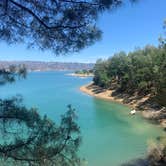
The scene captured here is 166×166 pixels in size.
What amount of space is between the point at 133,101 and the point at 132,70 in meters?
4.45

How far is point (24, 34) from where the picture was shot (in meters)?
5.20

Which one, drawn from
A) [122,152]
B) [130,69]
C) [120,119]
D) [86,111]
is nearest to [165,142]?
[122,152]

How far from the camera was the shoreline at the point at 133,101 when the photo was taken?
2983cm

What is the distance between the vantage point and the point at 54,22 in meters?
5.16

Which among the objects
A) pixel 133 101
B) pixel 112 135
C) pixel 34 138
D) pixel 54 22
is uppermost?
pixel 54 22

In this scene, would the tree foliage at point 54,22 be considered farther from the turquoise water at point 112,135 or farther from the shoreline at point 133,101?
the shoreline at point 133,101

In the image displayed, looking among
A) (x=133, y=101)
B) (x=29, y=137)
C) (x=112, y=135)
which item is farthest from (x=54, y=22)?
(x=133, y=101)

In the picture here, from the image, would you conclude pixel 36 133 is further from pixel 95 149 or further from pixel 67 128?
pixel 95 149

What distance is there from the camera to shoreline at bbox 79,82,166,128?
1174 inches

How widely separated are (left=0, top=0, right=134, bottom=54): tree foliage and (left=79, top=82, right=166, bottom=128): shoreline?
21812 millimetres

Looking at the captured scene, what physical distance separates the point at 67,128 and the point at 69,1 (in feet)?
6.29

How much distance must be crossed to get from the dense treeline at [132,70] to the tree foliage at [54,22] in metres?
27.0

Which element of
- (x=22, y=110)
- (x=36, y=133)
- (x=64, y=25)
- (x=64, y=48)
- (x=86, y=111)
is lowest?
(x=86, y=111)

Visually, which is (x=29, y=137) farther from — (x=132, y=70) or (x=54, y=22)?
(x=132, y=70)
